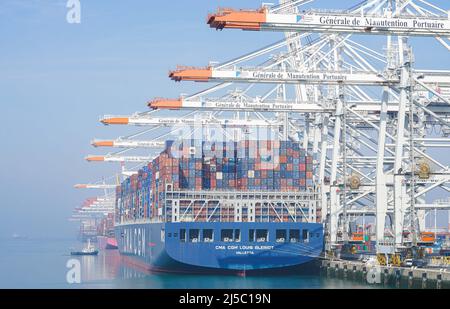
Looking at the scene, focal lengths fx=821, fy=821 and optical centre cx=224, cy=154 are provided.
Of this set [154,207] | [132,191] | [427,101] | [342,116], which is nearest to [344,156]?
[342,116]

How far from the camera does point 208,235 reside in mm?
36625

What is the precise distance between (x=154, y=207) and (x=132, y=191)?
10880 millimetres

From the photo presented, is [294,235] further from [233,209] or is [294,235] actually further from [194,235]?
[194,235]

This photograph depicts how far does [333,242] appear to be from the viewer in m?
39.1

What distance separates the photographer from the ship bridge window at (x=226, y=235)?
36562 millimetres

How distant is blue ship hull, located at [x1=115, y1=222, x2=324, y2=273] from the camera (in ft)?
A: 118

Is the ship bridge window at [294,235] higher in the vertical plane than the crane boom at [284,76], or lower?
lower

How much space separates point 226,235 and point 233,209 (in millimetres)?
1705

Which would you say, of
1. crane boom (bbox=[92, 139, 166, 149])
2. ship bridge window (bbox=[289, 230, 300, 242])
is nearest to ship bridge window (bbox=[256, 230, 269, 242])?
ship bridge window (bbox=[289, 230, 300, 242])

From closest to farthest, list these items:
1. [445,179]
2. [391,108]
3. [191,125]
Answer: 1. [445,179]
2. [391,108]
3. [191,125]

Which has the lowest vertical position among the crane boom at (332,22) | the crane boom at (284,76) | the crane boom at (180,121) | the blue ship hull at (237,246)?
the blue ship hull at (237,246)

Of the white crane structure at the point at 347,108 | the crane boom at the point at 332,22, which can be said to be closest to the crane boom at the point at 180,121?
the white crane structure at the point at 347,108

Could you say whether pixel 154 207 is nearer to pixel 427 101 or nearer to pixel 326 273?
pixel 326 273

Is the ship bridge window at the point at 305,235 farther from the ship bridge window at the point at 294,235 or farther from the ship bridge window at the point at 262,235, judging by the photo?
the ship bridge window at the point at 262,235
